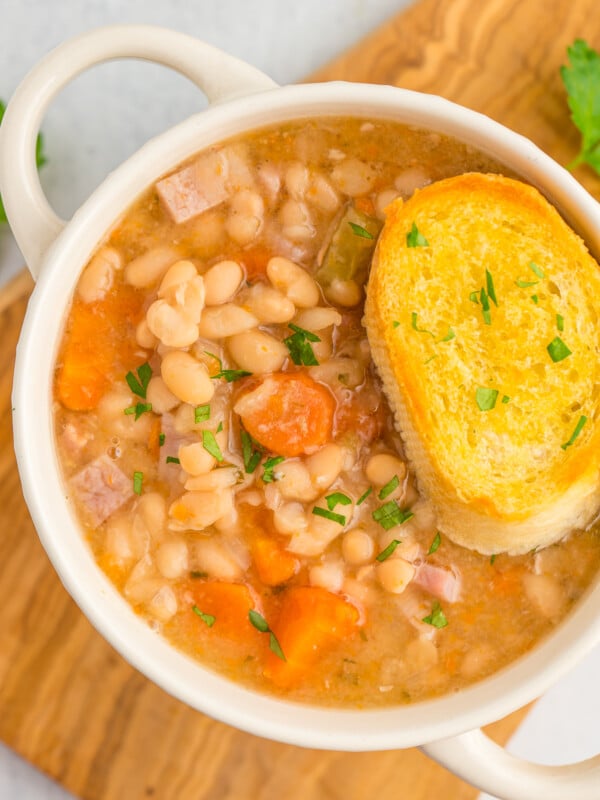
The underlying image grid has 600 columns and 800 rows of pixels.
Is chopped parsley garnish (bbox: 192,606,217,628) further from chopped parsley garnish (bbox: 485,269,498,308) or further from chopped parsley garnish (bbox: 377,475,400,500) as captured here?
chopped parsley garnish (bbox: 485,269,498,308)

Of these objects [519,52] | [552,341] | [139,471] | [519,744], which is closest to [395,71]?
[519,52]

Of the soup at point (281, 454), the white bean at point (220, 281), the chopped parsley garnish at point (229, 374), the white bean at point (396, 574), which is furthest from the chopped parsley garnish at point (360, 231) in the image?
the white bean at point (396, 574)

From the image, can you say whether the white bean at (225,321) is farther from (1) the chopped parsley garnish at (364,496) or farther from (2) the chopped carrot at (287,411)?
(1) the chopped parsley garnish at (364,496)

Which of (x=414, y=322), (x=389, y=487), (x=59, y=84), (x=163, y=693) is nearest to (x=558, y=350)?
(x=414, y=322)

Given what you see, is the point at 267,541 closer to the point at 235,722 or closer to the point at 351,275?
the point at 235,722

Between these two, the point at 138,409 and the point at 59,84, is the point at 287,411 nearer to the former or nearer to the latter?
the point at 138,409

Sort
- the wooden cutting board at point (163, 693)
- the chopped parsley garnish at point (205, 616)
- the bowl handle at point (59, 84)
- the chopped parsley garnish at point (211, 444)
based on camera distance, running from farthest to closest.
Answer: the wooden cutting board at point (163, 693) < the chopped parsley garnish at point (205, 616) < the chopped parsley garnish at point (211, 444) < the bowl handle at point (59, 84)
